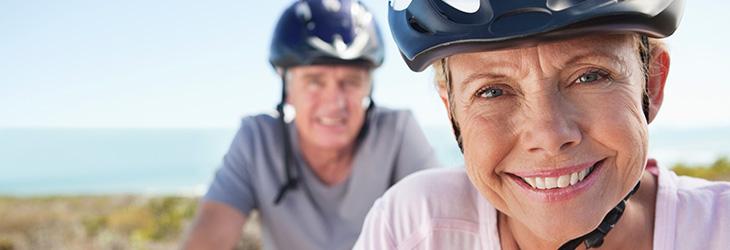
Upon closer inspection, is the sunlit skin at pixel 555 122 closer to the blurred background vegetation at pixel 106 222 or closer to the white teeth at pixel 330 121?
the white teeth at pixel 330 121

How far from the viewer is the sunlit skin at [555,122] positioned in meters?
1.38

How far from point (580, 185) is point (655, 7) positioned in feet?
1.23

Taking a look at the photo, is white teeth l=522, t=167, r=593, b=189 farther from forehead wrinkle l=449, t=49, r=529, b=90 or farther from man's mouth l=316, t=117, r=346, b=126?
man's mouth l=316, t=117, r=346, b=126

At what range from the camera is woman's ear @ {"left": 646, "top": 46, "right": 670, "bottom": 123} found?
156 cm

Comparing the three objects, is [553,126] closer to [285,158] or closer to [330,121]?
[330,121]

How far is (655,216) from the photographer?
1.62 meters

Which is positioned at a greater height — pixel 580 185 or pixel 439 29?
pixel 439 29

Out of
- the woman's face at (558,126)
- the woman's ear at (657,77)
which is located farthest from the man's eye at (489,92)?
the woman's ear at (657,77)

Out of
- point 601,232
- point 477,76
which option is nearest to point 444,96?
point 477,76

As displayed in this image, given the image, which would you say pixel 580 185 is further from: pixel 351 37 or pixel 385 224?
pixel 351 37

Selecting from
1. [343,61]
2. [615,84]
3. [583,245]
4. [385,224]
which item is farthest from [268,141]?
[615,84]

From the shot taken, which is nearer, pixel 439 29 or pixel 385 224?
pixel 439 29

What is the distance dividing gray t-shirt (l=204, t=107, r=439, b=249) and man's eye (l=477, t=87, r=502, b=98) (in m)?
1.93

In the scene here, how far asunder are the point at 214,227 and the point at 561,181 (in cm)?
205
